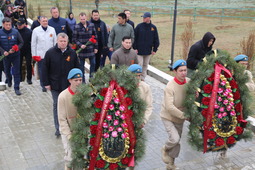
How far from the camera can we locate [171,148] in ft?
19.1

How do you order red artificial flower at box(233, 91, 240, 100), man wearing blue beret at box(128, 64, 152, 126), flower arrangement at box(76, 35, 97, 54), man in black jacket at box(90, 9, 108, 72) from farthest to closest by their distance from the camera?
man in black jacket at box(90, 9, 108, 72)
flower arrangement at box(76, 35, 97, 54)
red artificial flower at box(233, 91, 240, 100)
man wearing blue beret at box(128, 64, 152, 126)

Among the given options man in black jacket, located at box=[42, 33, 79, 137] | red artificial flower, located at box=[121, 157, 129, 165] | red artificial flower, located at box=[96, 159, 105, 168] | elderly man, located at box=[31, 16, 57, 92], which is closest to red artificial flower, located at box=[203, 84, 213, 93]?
red artificial flower, located at box=[121, 157, 129, 165]

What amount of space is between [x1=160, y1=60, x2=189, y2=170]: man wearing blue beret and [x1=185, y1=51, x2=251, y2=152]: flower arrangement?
0.16 metres

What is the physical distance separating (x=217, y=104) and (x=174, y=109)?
0.70 metres

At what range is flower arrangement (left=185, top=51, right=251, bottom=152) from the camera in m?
5.59

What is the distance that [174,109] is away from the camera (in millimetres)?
5594

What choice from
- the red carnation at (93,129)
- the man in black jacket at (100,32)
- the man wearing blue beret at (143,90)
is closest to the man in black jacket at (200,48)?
the man wearing blue beret at (143,90)

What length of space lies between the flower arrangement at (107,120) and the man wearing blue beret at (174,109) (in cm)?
74

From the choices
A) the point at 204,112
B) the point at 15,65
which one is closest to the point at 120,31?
the point at 15,65

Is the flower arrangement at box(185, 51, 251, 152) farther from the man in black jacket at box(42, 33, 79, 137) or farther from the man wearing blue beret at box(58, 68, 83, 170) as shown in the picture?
the man in black jacket at box(42, 33, 79, 137)

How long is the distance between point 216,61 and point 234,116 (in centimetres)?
93

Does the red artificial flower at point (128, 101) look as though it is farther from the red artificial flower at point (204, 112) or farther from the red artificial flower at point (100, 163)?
the red artificial flower at point (204, 112)

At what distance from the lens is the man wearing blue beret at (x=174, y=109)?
18.5 feet

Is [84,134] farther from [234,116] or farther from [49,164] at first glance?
[234,116]
